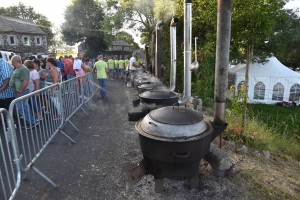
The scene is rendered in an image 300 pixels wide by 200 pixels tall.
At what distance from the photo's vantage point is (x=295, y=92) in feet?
44.3

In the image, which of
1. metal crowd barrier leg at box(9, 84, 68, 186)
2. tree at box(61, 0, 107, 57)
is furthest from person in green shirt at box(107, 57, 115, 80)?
tree at box(61, 0, 107, 57)

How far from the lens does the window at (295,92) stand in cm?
1344

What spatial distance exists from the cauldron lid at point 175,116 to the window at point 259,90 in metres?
12.6

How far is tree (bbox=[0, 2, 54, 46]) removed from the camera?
52.4 meters

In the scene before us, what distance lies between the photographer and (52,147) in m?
4.25

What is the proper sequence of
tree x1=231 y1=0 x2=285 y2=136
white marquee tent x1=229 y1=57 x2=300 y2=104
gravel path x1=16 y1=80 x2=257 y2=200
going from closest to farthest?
gravel path x1=16 y1=80 x2=257 y2=200, tree x1=231 y1=0 x2=285 y2=136, white marquee tent x1=229 y1=57 x2=300 y2=104

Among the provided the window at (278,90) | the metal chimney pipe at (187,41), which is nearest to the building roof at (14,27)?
the metal chimney pipe at (187,41)

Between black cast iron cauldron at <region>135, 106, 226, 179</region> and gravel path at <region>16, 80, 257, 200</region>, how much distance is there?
335 mm

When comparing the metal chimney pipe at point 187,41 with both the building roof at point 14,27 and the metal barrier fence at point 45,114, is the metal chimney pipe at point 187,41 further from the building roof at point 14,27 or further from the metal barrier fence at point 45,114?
the building roof at point 14,27

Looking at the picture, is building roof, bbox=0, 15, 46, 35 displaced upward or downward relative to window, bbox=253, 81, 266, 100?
upward

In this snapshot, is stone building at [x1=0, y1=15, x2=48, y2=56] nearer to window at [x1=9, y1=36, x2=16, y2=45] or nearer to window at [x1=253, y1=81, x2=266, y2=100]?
window at [x1=9, y1=36, x2=16, y2=45]

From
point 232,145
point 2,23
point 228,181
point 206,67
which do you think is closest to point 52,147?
point 228,181

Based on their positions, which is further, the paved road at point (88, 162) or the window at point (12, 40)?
the window at point (12, 40)

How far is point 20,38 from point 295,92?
34635 millimetres
